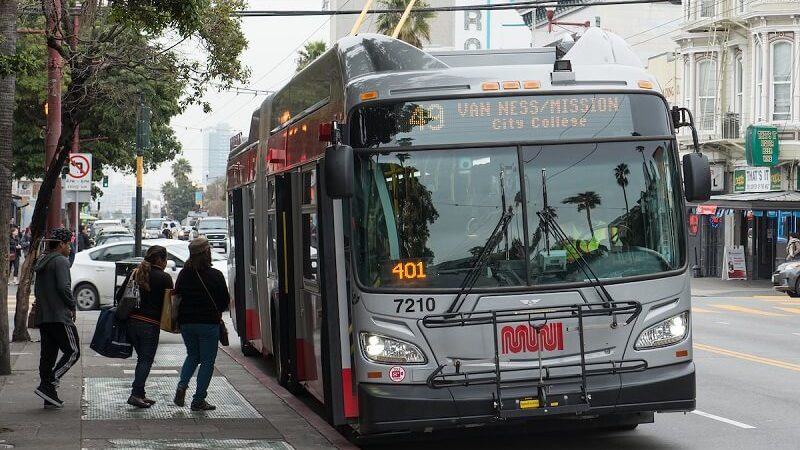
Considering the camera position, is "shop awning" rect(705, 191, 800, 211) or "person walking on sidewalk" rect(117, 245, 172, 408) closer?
"person walking on sidewalk" rect(117, 245, 172, 408)

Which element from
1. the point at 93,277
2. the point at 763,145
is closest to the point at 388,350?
the point at 93,277

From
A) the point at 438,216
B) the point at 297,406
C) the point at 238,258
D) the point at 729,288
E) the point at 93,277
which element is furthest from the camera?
the point at 729,288

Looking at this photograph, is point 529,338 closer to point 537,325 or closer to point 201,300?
point 537,325

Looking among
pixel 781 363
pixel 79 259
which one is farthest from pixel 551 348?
pixel 79 259

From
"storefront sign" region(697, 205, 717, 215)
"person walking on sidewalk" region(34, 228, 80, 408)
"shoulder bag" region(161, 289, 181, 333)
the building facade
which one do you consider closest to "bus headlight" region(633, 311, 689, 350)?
"shoulder bag" region(161, 289, 181, 333)

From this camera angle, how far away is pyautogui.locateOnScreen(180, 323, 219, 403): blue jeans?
12344 millimetres

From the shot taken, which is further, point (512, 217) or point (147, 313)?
point (147, 313)

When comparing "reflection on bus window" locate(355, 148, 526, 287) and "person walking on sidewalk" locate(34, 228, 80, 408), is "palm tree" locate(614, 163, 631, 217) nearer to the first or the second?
"reflection on bus window" locate(355, 148, 526, 287)

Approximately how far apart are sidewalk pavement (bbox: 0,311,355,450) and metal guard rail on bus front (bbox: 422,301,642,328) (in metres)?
1.97

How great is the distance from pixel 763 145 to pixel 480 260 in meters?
34.0

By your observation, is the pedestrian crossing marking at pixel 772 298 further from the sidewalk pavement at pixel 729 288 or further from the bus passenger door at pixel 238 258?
the bus passenger door at pixel 238 258

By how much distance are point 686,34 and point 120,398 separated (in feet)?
122

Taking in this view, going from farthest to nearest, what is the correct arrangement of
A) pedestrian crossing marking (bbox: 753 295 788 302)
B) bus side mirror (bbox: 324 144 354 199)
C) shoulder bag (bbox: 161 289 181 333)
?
1. pedestrian crossing marking (bbox: 753 295 788 302)
2. shoulder bag (bbox: 161 289 181 333)
3. bus side mirror (bbox: 324 144 354 199)

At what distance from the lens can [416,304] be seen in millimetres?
9203
